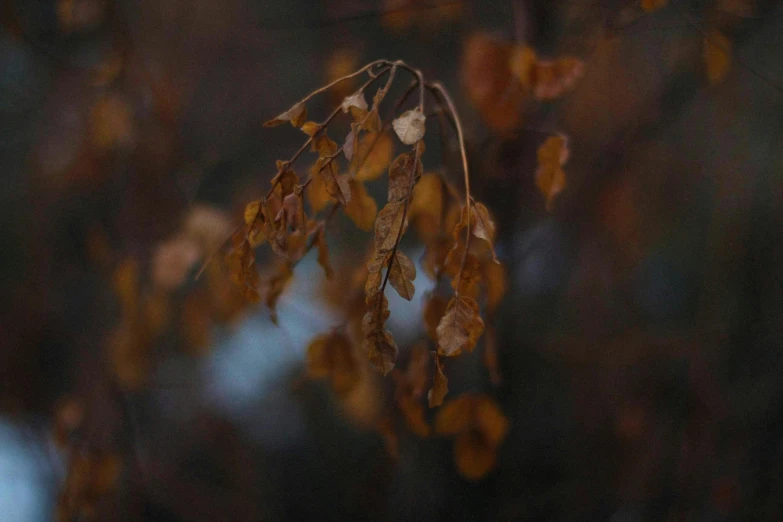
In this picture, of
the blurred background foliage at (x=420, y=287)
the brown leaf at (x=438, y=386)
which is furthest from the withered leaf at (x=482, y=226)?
the blurred background foliage at (x=420, y=287)

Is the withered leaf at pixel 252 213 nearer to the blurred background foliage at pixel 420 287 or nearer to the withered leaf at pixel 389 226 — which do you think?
the withered leaf at pixel 389 226

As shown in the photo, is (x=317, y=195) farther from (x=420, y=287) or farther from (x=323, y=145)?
(x=420, y=287)

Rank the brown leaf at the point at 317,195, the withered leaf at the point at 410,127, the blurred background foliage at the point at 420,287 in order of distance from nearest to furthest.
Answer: the withered leaf at the point at 410,127, the brown leaf at the point at 317,195, the blurred background foliage at the point at 420,287

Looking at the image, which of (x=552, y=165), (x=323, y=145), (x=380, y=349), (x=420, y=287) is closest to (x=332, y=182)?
(x=323, y=145)

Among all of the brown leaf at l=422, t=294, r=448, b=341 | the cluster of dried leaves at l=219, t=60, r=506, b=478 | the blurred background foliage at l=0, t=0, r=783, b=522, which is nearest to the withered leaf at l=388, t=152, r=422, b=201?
the cluster of dried leaves at l=219, t=60, r=506, b=478

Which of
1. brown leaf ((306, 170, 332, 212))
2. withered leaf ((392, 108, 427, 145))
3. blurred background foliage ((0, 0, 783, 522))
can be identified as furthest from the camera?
blurred background foliage ((0, 0, 783, 522))

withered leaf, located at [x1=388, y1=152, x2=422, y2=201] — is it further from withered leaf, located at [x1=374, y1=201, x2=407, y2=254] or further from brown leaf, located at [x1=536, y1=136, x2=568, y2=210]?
brown leaf, located at [x1=536, y1=136, x2=568, y2=210]
